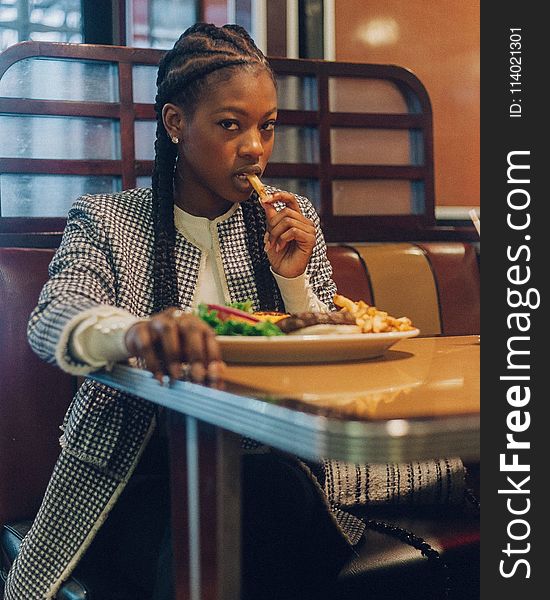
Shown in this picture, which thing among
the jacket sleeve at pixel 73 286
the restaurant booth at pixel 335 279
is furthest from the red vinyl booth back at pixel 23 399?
the jacket sleeve at pixel 73 286

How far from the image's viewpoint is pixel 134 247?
5.57 ft

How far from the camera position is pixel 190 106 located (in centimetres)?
176

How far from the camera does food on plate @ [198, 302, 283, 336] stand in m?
1.19

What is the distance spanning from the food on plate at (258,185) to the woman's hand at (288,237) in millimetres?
16

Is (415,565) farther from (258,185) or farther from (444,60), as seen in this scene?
(444,60)

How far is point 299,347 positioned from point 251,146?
62 centimetres

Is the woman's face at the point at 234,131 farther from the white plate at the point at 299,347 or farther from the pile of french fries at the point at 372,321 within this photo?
the white plate at the point at 299,347

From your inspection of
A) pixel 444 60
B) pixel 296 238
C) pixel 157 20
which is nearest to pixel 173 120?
pixel 296 238

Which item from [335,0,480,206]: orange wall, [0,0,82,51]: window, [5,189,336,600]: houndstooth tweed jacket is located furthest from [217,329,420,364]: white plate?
[0,0,82,51]: window

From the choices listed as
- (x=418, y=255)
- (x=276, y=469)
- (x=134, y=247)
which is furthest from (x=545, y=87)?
(x=418, y=255)

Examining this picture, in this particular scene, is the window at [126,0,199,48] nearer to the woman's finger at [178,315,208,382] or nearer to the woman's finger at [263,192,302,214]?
the woman's finger at [263,192,302,214]

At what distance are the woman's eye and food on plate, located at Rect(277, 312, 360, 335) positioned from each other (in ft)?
1.80

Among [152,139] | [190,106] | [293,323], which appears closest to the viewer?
[293,323]

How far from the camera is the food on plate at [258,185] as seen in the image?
1572 millimetres
